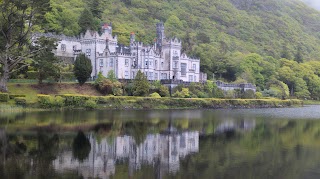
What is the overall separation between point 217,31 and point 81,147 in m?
146

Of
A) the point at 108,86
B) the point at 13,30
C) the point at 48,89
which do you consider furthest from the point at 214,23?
the point at 13,30

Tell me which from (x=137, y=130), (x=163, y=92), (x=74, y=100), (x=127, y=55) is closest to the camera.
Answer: (x=137, y=130)

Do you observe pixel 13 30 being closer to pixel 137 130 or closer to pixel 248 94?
pixel 137 130

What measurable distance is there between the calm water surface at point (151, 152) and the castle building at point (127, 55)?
123 feet

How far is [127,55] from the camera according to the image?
6975 centimetres

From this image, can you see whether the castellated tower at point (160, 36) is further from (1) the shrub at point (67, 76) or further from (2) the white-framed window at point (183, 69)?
(1) the shrub at point (67, 76)

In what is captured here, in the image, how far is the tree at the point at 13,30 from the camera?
163 ft

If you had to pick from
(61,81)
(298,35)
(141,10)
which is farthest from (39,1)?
(298,35)

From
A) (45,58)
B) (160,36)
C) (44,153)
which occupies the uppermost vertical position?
(160,36)

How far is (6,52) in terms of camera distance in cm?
4959

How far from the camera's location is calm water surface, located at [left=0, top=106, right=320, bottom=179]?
1683cm

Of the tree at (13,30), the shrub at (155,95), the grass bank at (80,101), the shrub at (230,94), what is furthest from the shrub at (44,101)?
the shrub at (230,94)

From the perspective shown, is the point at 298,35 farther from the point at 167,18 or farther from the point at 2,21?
the point at 2,21

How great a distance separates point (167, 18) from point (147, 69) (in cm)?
9387
